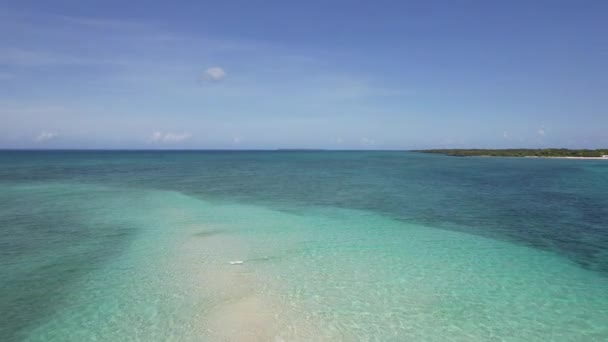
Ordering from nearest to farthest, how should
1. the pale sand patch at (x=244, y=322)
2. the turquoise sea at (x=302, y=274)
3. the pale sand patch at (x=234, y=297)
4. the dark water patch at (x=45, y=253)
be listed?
the pale sand patch at (x=244, y=322), the pale sand patch at (x=234, y=297), the turquoise sea at (x=302, y=274), the dark water patch at (x=45, y=253)

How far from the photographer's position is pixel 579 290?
9.53 m

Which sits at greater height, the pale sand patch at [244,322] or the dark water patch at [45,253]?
the dark water patch at [45,253]

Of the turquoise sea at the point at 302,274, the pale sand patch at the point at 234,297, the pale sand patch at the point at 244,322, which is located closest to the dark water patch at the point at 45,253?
the turquoise sea at the point at 302,274

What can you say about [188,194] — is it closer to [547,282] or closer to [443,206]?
[443,206]

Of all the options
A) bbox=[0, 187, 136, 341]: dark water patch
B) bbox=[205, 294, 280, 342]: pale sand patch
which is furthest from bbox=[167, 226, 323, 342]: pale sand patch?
bbox=[0, 187, 136, 341]: dark water patch

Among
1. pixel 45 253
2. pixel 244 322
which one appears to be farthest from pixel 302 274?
pixel 45 253

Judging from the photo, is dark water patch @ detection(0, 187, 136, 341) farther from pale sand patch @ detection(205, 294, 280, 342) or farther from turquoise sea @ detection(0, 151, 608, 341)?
pale sand patch @ detection(205, 294, 280, 342)

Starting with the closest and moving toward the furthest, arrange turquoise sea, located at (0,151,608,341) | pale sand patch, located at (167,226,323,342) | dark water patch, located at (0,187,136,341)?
pale sand patch, located at (167,226,323,342)
turquoise sea, located at (0,151,608,341)
dark water patch, located at (0,187,136,341)

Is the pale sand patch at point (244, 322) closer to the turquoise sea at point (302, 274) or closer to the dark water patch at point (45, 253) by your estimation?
the turquoise sea at point (302, 274)

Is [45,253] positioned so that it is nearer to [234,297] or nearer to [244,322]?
[234,297]

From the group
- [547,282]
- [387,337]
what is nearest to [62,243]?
[387,337]

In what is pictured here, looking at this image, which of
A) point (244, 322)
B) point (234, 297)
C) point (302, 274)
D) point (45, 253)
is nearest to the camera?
point (244, 322)

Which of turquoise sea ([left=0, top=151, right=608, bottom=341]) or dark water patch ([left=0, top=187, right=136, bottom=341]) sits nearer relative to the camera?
turquoise sea ([left=0, top=151, right=608, bottom=341])

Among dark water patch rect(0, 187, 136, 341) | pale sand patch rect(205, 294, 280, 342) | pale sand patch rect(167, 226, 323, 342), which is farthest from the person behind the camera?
dark water patch rect(0, 187, 136, 341)
